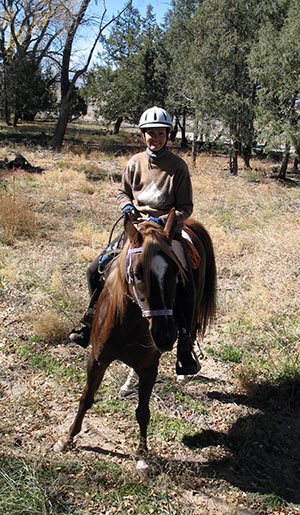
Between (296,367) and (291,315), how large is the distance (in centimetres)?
131

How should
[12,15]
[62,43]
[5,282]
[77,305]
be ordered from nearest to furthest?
[77,305], [5,282], [62,43], [12,15]

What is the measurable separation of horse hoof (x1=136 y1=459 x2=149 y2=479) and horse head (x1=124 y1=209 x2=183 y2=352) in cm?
135

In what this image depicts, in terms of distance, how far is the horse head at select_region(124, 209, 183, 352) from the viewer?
96.2 inches

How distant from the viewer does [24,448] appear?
3.31 metres

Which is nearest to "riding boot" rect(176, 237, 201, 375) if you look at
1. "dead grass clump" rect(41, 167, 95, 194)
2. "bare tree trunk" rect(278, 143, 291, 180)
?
"dead grass clump" rect(41, 167, 95, 194)

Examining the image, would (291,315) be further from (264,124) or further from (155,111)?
(264,124)

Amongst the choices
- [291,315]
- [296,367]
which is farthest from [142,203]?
[291,315]

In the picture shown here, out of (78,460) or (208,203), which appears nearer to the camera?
(78,460)

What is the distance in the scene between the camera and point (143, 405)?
11.0 ft

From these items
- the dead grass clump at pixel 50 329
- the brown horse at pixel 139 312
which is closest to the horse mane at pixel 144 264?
the brown horse at pixel 139 312

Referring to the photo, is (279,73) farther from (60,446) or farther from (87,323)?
(60,446)

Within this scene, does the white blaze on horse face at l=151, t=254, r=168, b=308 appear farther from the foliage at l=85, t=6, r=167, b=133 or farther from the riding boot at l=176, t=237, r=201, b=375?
the foliage at l=85, t=6, r=167, b=133

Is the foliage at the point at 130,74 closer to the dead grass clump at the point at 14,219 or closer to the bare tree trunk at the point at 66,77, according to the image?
the bare tree trunk at the point at 66,77

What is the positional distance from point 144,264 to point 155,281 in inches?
5.0
